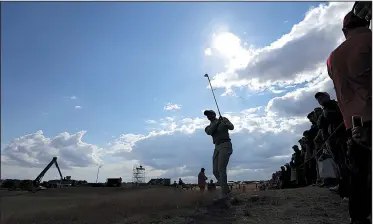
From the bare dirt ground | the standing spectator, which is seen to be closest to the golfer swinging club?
the bare dirt ground

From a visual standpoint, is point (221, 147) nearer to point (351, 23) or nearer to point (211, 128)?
point (211, 128)

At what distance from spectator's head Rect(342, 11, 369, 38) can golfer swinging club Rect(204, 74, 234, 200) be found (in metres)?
5.23

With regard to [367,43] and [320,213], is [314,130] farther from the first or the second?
[367,43]

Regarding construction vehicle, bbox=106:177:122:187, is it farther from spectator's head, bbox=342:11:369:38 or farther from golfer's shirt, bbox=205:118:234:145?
spectator's head, bbox=342:11:369:38

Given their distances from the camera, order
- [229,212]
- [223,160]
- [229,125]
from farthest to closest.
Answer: [229,125]
[223,160]
[229,212]

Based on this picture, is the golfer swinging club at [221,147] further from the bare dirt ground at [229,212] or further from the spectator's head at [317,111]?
the spectator's head at [317,111]

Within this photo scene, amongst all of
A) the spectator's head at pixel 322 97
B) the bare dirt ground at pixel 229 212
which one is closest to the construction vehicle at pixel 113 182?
the bare dirt ground at pixel 229 212

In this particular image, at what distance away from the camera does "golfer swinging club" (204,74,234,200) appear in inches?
Result: 322

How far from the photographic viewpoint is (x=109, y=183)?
133 ft

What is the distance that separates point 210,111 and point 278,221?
4.03 metres

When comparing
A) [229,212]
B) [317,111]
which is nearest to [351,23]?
[229,212]

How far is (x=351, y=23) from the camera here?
3107 millimetres

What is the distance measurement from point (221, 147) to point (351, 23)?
5443 mm

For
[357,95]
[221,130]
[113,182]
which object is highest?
[113,182]
